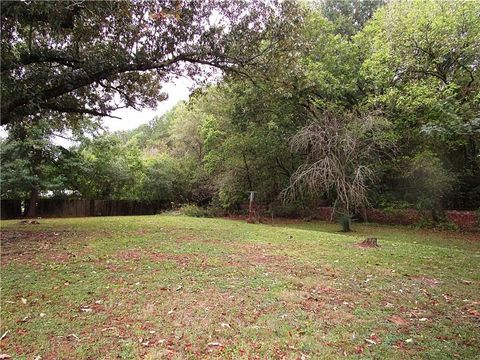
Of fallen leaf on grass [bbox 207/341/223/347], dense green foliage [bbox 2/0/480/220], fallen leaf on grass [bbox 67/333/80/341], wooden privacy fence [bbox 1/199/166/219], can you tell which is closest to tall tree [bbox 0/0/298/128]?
dense green foliage [bbox 2/0/480/220]

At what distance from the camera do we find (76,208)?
18.7 m

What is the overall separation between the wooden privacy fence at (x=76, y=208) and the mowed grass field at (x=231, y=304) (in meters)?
12.2

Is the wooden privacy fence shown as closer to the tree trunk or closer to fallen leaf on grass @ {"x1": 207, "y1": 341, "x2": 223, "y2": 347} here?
the tree trunk

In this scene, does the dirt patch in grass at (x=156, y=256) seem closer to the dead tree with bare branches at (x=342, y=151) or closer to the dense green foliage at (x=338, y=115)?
the dense green foliage at (x=338, y=115)

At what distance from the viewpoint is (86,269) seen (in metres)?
5.13

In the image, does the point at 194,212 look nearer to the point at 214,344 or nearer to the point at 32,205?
the point at 32,205

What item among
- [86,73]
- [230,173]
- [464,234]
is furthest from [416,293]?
[230,173]

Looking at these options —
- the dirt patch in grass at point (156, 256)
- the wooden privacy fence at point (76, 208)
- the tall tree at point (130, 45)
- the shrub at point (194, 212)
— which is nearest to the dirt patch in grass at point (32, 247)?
the dirt patch in grass at point (156, 256)

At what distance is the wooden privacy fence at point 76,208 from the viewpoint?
16.9 metres

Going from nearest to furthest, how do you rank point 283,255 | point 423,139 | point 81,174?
point 283,255
point 423,139
point 81,174

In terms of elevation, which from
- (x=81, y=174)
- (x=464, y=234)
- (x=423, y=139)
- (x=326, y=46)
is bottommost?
(x=464, y=234)

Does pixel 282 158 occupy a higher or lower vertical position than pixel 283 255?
higher

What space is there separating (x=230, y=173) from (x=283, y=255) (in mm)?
10682

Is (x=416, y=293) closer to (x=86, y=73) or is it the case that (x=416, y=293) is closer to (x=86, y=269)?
(x=86, y=269)
